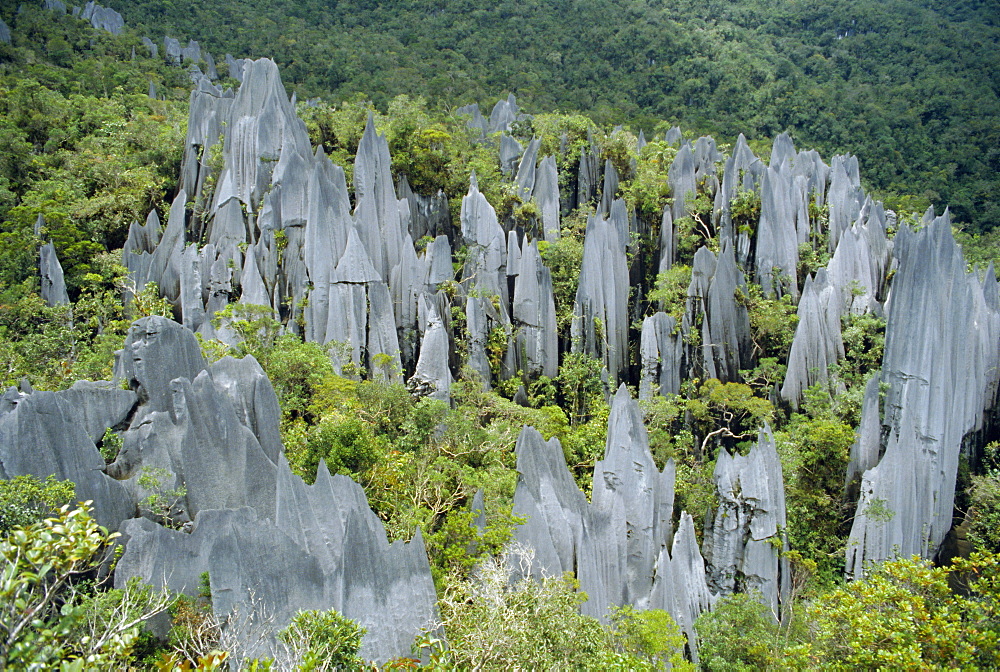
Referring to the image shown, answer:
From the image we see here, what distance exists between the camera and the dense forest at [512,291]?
10.1 meters

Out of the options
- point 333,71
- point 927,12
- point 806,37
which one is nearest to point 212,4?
point 333,71

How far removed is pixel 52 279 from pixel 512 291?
1429 centimetres

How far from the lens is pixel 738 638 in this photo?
13.2 meters

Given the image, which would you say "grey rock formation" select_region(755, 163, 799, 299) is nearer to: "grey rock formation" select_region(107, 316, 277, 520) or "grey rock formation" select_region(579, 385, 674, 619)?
"grey rock formation" select_region(579, 385, 674, 619)

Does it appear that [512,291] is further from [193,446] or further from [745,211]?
[193,446]

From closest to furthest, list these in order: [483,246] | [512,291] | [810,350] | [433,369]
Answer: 1. [433,369]
2. [810,350]
3. [483,246]
4. [512,291]

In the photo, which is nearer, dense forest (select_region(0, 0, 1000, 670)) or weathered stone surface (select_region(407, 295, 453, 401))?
dense forest (select_region(0, 0, 1000, 670))

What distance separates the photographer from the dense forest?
1011cm

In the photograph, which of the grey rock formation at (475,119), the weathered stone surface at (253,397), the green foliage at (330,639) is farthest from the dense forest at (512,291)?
the grey rock formation at (475,119)

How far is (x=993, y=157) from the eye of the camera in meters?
35.5

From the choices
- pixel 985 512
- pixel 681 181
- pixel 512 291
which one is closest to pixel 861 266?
pixel 681 181

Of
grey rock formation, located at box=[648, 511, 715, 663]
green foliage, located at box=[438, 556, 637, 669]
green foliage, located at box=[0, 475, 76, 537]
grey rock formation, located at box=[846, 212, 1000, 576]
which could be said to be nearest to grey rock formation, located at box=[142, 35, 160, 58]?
green foliage, located at box=[0, 475, 76, 537]

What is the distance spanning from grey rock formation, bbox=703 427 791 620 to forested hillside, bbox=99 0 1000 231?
866 inches

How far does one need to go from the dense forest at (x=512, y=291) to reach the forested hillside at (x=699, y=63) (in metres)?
0.21
